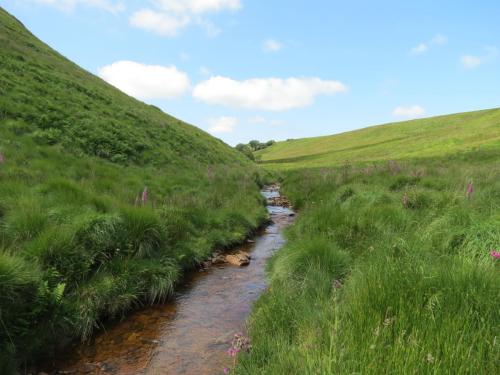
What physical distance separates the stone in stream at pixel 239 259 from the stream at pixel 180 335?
0.82 meters

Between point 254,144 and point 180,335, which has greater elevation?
point 254,144

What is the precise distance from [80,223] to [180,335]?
292cm

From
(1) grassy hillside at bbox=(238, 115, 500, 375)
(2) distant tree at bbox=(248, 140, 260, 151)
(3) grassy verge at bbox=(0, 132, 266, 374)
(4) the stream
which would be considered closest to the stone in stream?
(3) grassy verge at bbox=(0, 132, 266, 374)

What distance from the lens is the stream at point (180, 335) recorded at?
16.0ft

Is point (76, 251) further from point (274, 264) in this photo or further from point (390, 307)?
point (390, 307)

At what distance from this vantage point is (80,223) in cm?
672

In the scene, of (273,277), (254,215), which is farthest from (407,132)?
(273,277)

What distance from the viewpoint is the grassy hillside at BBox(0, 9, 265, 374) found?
4.95 metres

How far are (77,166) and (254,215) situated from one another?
23.1ft

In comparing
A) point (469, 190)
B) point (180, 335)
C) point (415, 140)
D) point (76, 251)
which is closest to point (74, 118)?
point (76, 251)

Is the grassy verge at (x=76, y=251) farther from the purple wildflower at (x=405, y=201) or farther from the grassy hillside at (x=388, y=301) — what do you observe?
the purple wildflower at (x=405, y=201)

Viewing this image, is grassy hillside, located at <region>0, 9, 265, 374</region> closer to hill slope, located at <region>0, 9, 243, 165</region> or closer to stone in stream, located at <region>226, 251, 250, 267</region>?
hill slope, located at <region>0, 9, 243, 165</region>

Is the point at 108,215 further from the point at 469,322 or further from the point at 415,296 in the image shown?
the point at 469,322

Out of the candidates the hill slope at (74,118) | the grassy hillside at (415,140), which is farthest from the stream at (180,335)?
the grassy hillside at (415,140)
